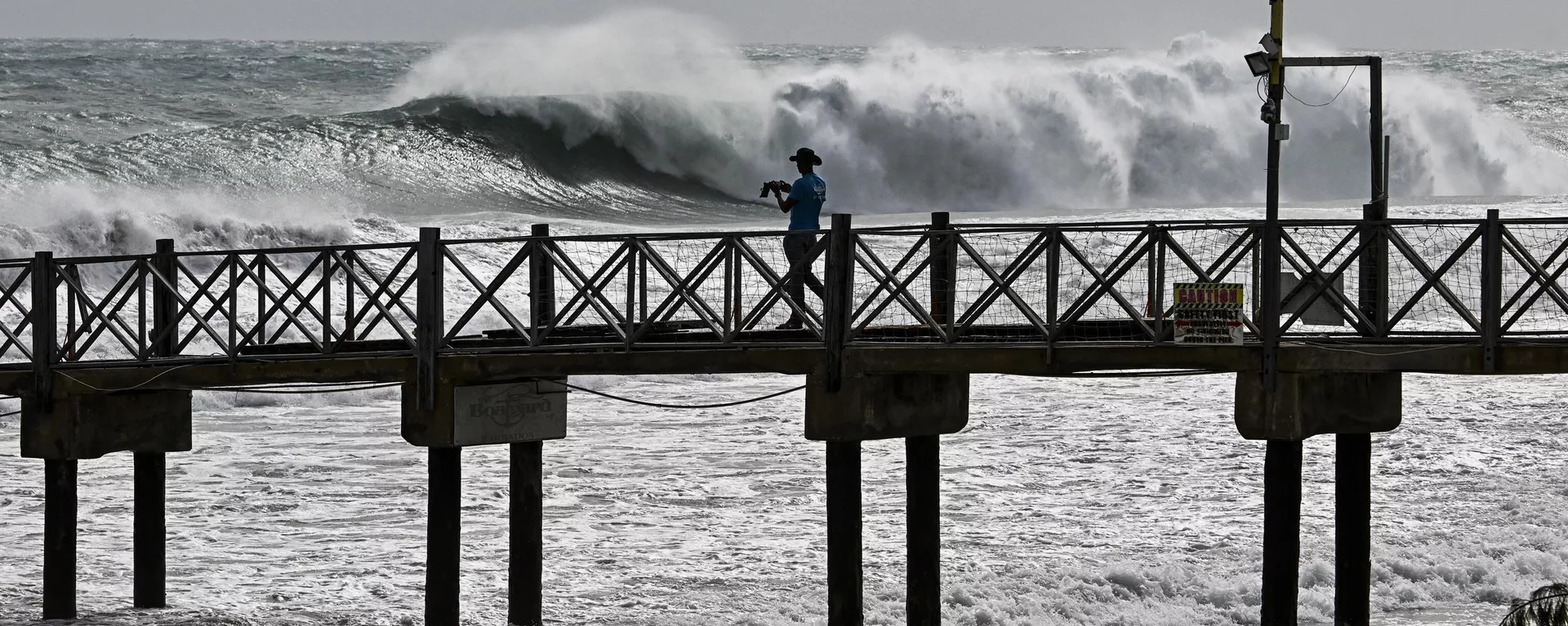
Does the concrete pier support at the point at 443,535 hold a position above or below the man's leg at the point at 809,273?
below

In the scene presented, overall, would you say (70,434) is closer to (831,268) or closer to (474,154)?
(831,268)

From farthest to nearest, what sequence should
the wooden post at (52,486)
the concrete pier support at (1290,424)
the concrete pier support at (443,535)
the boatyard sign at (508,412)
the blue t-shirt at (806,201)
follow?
the wooden post at (52,486) < the blue t-shirt at (806,201) < the concrete pier support at (443,535) < the boatyard sign at (508,412) < the concrete pier support at (1290,424)

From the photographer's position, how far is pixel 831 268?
1186 centimetres

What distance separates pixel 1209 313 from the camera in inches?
451

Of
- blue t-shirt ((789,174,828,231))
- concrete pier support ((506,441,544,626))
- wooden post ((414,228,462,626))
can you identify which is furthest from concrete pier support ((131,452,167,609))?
blue t-shirt ((789,174,828,231))

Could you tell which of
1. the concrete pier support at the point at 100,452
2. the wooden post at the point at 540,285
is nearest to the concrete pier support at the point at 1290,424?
the wooden post at the point at 540,285

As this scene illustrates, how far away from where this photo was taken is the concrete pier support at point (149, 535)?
1444 cm

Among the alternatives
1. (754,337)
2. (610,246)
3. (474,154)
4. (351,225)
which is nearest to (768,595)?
(754,337)

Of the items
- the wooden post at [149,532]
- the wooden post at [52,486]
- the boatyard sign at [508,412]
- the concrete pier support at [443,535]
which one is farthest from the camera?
the wooden post at [149,532]

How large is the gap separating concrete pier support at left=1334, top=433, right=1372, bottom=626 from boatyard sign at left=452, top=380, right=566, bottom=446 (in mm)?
5120

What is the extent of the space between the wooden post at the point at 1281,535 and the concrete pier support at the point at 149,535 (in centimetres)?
769

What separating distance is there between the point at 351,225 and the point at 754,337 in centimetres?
2526

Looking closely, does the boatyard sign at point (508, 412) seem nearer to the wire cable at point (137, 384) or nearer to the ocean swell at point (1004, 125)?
the wire cable at point (137, 384)

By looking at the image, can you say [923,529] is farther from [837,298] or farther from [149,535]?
[149,535]
